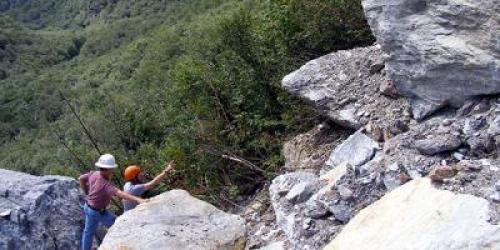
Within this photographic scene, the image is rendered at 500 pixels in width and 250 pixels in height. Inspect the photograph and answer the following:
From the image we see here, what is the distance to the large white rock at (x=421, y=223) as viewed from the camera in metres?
4.38

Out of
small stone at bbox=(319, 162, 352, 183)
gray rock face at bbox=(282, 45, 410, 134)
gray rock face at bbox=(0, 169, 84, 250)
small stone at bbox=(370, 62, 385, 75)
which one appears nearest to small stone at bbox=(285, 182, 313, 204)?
small stone at bbox=(319, 162, 352, 183)

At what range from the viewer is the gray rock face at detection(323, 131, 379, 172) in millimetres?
6543

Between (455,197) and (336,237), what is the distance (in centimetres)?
115

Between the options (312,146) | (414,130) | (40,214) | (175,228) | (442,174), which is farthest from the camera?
(40,214)

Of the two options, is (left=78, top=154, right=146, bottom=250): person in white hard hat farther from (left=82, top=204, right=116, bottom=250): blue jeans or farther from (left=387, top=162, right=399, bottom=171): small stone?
(left=387, top=162, right=399, bottom=171): small stone

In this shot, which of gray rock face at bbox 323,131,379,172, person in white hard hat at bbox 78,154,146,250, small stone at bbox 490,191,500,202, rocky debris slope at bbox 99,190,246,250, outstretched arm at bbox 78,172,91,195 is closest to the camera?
small stone at bbox 490,191,500,202

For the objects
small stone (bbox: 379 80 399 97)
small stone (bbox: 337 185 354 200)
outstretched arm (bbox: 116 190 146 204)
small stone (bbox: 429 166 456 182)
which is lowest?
outstretched arm (bbox: 116 190 146 204)

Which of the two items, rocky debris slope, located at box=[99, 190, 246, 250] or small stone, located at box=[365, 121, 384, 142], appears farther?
rocky debris slope, located at box=[99, 190, 246, 250]

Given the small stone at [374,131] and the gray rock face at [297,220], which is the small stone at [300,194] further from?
the small stone at [374,131]

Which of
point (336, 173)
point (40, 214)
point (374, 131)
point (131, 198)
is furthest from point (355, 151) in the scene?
point (40, 214)

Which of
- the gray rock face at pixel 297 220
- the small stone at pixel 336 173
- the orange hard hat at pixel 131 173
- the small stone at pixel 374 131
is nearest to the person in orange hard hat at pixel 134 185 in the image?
the orange hard hat at pixel 131 173

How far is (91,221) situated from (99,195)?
0.48 meters

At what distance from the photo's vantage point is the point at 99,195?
8242 millimetres

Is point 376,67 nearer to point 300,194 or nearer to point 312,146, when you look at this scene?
point 312,146
